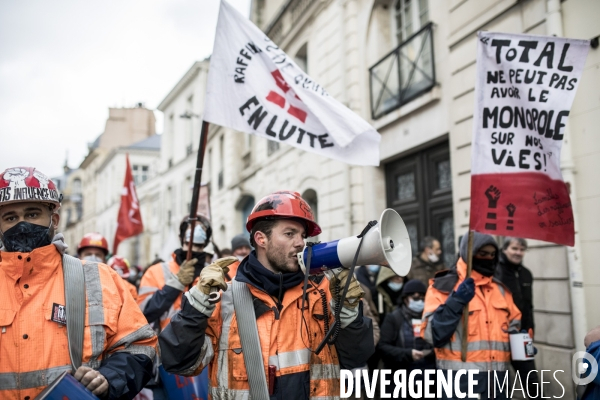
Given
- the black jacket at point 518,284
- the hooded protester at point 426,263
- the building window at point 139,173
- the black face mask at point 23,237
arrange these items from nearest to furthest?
the black face mask at point 23,237 → the black jacket at point 518,284 → the hooded protester at point 426,263 → the building window at point 139,173

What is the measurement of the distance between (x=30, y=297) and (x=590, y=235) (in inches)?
208

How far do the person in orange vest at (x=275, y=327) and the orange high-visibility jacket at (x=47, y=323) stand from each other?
0.20 metres

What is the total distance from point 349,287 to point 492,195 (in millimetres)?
1841

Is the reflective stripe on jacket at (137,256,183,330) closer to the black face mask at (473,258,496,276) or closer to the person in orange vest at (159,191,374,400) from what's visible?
the person in orange vest at (159,191,374,400)

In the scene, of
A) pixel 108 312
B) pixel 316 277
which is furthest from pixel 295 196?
pixel 108 312

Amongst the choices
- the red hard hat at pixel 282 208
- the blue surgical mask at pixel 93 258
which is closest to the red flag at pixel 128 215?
the blue surgical mask at pixel 93 258

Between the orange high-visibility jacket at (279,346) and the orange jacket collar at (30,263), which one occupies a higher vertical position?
the orange jacket collar at (30,263)

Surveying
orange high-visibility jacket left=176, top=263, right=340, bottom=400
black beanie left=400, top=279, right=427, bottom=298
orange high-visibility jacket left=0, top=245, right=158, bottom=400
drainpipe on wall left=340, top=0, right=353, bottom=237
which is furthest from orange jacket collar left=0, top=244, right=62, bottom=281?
drainpipe on wall left=340, top=0, right=353, bottom=237

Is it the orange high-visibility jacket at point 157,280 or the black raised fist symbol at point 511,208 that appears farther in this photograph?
the orange high-visibility jacket at point 157,280

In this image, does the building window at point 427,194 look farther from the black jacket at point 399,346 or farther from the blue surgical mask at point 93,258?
the blue surgical mask at point 93,258

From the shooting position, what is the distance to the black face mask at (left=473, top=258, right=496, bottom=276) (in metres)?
3.89

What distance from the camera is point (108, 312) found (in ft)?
7.32

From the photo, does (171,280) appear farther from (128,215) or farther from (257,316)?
(128,215)

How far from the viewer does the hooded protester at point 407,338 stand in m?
4.48
